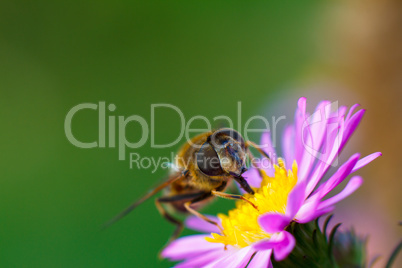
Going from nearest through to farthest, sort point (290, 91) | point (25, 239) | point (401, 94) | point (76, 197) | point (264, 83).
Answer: point (401, 94), point (25, 239), point (76, 197), point (290, 91), point (264, 83)

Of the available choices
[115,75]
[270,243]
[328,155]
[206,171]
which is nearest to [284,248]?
[270,243]

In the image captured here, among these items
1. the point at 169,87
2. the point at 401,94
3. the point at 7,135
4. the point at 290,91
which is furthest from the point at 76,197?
the point at 401,94

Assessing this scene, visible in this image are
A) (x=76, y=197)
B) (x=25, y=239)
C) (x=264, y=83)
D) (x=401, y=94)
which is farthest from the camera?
(x=264, y=83)

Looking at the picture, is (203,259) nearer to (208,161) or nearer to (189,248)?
(189,248)

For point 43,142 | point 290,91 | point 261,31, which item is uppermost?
point 261,31

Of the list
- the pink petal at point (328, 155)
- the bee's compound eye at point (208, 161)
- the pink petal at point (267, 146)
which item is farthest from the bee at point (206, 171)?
the pink petal at point (328, 155)

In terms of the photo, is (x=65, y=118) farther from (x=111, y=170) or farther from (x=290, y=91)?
(x=290, y=91)

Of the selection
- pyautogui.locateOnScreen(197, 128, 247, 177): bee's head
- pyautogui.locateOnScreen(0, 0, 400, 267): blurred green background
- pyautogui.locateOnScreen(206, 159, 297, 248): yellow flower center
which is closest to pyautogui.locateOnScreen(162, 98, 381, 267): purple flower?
pyautogui.locateOnScreen(206, 159, 297, 248): yellow flower center
